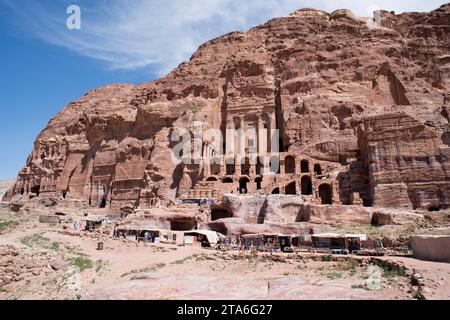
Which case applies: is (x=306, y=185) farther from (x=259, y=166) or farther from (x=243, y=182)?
(x=243, y=182)

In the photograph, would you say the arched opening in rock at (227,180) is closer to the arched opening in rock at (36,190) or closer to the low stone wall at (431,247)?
the low stone wall at (431,247)

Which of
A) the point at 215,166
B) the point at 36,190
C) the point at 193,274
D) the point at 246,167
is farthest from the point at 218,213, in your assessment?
the point at 36,190

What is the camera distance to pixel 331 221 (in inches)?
1216

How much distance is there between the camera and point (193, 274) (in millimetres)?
16859

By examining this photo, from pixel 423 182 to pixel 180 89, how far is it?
44.4m

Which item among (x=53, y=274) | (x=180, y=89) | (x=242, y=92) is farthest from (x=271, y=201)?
(x=180, y=89)

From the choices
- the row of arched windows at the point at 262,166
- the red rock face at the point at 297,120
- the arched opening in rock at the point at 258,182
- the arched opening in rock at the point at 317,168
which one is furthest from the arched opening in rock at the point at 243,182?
the arched opening in rock at the point at 317,168

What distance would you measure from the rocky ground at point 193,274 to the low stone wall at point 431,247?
89 cm

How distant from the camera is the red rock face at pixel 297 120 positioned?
3494 cm

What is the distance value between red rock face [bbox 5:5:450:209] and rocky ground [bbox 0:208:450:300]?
58.2ft

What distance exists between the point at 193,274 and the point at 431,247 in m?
11.6

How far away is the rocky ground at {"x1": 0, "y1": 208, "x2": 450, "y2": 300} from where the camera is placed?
42.0ft

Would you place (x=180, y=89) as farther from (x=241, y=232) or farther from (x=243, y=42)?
(x=241, y=232)

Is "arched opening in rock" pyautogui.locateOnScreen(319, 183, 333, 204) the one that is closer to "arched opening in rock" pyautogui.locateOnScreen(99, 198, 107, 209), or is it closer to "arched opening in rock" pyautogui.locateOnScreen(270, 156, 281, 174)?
"arched opening in rock" pyautogui.locateOnScreen(270, 156, 281, 174)
